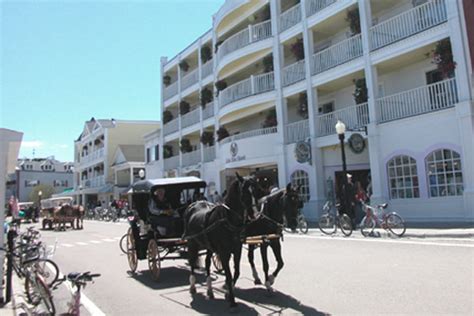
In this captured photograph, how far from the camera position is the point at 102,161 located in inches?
2303

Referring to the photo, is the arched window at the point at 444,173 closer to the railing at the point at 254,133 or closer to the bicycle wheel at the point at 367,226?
the bicycle wheel at the point at 367,226

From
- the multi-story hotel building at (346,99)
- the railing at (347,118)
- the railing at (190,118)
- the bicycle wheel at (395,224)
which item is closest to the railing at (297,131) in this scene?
the multi-story hotel building at (346,99)

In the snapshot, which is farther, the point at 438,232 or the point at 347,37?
the point at 347,37

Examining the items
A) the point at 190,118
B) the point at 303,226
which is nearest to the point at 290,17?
the point at 303,226

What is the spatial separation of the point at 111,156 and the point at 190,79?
2573 centimetres

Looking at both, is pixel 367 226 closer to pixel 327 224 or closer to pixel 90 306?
pixel 327 224

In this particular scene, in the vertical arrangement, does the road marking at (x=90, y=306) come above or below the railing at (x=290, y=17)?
below

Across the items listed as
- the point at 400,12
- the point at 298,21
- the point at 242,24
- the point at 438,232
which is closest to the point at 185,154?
the point at 242,24

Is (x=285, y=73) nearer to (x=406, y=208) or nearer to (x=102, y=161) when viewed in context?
(x=406, y=208)

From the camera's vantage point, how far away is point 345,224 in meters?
16.3

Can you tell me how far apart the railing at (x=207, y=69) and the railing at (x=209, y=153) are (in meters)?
5.90

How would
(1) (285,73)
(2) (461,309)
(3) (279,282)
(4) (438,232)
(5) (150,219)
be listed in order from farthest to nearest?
(1) (285,73)
(4) (438,232)
(5) (150,219)
(3) (279,282)
(2) (461,309)

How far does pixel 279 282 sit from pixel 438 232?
7.85 meters

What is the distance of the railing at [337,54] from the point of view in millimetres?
20984
